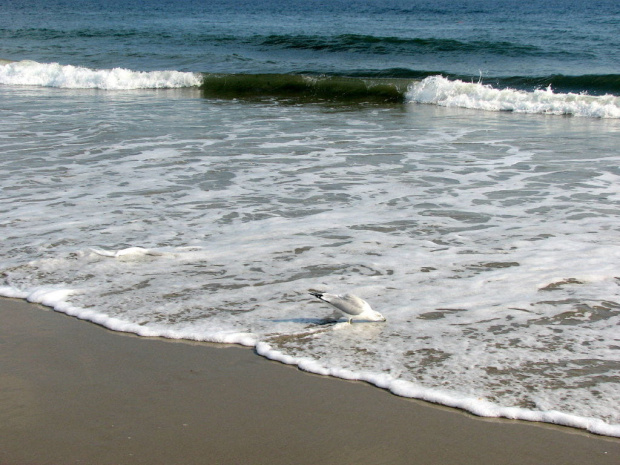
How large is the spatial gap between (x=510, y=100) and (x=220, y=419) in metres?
12.0

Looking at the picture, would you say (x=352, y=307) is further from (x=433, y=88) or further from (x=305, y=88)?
(x=305, y=88)

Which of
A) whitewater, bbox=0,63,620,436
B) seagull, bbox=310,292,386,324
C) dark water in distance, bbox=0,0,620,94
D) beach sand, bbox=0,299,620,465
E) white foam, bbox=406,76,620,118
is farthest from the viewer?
dark water in distance, bbox=0,0,620,94

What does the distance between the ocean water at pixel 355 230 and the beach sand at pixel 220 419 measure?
17 cm

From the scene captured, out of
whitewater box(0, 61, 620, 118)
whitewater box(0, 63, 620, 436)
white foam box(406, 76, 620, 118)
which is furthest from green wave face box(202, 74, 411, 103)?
whitewater box(0, 63, 620, 436)

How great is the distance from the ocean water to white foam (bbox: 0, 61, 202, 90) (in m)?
2.66

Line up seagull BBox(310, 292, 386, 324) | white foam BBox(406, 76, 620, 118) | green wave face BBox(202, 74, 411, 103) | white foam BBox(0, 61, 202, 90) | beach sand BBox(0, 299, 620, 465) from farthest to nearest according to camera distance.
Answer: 1. white foam BBox(0, 61, 202, 90)
2. green wave face BBox(202, 74, 411, 103)
3. white foam BBox(406, 76, 620, 118)
4. seagull BBox(310, 292, 386, 324)
5. beach sand BBox(0, 299, 620, 465)

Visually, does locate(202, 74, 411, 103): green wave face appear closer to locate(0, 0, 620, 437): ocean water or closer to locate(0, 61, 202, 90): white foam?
locate(0, 0, 620, 437): ocean water

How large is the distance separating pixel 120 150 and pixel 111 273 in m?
4.59

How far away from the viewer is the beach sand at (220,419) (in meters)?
2.62

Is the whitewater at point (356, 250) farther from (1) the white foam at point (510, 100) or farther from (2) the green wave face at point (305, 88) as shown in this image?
(2) the green wave face at point (305, 88)

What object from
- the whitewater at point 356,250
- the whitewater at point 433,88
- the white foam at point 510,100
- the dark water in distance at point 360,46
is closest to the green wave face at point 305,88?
the whitewater at point 433,88

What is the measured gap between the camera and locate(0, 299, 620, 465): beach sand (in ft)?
8.60

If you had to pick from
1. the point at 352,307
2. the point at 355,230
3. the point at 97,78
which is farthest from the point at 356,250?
the point at 97,78

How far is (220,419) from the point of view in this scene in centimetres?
288
